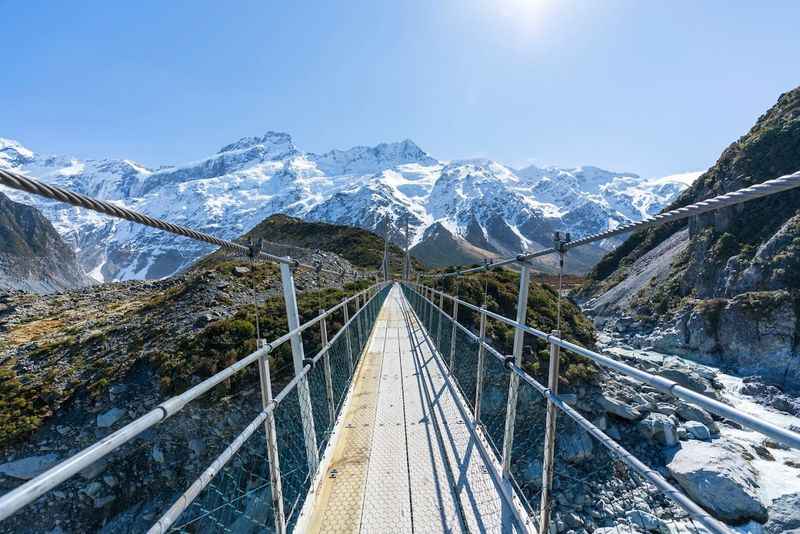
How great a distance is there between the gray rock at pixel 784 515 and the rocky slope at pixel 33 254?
12706 cm

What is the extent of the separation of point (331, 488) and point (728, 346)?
837 inches

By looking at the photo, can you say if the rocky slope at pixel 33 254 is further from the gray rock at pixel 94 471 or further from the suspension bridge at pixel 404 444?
the suspension bridge at pixel 404 444

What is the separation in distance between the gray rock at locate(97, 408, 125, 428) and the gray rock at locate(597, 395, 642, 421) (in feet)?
39.1

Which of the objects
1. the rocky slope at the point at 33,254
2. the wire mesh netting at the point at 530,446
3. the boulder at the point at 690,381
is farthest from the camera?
the rocky slope at the point at 33,254

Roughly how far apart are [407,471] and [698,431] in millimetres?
9585

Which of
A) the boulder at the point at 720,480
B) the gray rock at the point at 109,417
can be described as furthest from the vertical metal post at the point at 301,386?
the gray rock at the point at 109,417

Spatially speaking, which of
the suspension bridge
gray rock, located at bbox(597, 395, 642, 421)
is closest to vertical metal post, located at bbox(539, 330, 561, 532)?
the suspension bridge

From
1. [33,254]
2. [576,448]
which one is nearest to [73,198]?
[576,448]

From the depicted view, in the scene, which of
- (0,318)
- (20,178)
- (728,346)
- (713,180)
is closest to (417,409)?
(20,178)

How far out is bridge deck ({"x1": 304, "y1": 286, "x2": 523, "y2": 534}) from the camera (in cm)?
269

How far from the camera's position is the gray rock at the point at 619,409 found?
31.9 feet

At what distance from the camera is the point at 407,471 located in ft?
10.9

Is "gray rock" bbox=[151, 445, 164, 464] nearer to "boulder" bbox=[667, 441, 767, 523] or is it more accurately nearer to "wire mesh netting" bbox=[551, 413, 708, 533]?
"wire mesh netting" bbox=[551, 413, 708, 533]

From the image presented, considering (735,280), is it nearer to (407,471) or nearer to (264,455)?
(264,455)
